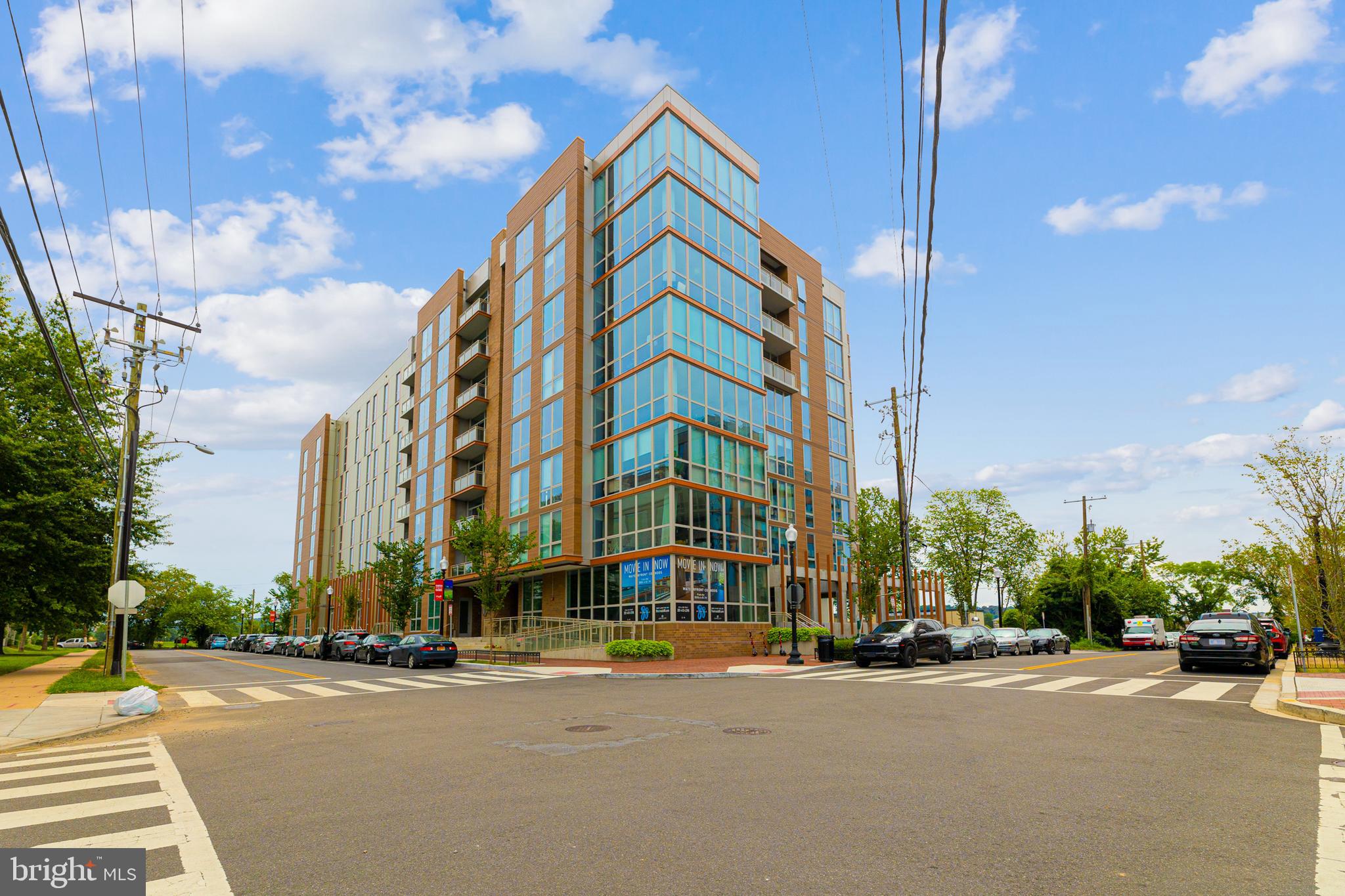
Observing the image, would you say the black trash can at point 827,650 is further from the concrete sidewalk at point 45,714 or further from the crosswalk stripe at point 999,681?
the concrete sidewalk at point 45,714

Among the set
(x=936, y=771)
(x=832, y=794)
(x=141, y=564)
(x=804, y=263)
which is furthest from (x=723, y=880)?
(x=804, y=263)

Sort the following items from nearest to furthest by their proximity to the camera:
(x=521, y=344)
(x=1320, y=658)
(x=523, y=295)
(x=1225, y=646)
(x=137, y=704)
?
(x=137, y=704) < (x=1225, y=646) < (x=1320, y=658) < (x=521, y=344) < (x=523, y=295)

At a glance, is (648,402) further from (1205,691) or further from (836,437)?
(836,437)

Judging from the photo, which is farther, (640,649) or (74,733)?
(640,649)

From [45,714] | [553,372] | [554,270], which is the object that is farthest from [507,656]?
[554,270]

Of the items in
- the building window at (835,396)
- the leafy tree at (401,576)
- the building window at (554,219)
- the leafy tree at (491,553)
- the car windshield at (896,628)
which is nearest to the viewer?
the car windshield at (896,628)

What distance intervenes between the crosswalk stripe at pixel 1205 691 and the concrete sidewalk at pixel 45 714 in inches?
755

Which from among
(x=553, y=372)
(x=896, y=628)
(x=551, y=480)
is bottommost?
(x=896, y=628)

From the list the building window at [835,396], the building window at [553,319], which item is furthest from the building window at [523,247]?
the building window at [835,396]

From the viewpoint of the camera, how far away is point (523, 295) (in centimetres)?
4469

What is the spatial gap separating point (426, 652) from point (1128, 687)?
74.0 feet

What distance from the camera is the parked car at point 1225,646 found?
783 inches

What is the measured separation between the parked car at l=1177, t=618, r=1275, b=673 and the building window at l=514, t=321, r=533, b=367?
32592mm

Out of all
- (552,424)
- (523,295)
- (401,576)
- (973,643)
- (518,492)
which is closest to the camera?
(973,643)
